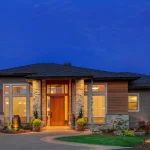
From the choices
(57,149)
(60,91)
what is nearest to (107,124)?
(60,91)

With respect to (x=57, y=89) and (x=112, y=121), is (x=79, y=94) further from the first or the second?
(x=112, y=121)

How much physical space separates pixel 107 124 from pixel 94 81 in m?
3.14

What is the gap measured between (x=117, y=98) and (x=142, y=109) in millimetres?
2429

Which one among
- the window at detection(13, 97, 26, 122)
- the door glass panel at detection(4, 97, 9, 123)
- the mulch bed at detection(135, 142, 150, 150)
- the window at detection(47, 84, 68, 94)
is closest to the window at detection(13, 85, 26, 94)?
the window at detection(13, 97, 26, 122)

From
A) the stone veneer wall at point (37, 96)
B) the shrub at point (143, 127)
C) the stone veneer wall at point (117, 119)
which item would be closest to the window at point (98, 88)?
the stone veneer wall at point (117, 119)

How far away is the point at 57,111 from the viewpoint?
24234 millimetres

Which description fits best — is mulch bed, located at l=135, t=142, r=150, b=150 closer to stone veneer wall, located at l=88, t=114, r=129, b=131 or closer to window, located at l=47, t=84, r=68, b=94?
stone veneer wall, located at l=88, t=114, r=129, b=131

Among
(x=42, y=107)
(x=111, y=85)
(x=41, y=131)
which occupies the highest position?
(x=111, y=85)

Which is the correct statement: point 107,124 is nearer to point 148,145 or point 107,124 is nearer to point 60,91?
point 60,91

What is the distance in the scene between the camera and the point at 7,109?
942 inches

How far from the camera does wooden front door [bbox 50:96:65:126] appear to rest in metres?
24.2

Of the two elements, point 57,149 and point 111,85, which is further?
point 111,85

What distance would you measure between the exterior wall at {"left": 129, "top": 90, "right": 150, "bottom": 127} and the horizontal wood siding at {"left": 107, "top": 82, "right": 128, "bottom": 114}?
1.34 m

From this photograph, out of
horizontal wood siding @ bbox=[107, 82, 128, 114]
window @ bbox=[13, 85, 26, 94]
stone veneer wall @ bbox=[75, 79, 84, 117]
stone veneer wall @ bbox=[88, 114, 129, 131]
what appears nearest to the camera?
stone veneer wall @ bbox=[75, 79, 84, 117]
